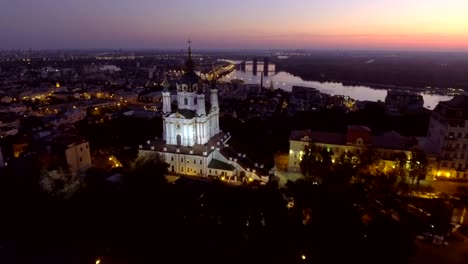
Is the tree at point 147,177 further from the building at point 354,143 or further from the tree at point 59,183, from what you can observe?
the building at point 354,143

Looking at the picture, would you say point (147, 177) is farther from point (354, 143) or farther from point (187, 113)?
point (354, 143)

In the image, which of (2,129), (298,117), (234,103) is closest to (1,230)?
(2,129)

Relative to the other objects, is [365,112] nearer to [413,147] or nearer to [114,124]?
[413,147]

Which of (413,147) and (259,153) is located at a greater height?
(413,147)

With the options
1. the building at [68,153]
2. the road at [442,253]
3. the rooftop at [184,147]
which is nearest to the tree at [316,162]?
the road at [442,253]

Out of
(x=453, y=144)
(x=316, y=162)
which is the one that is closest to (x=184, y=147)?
(x=316, y=162)

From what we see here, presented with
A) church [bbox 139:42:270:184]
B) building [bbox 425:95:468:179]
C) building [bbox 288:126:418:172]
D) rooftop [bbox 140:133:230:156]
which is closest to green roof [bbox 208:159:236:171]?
church [bbox 139:42:270:184]

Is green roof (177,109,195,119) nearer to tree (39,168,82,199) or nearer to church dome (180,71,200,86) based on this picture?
church dome (180,71,200,86)
